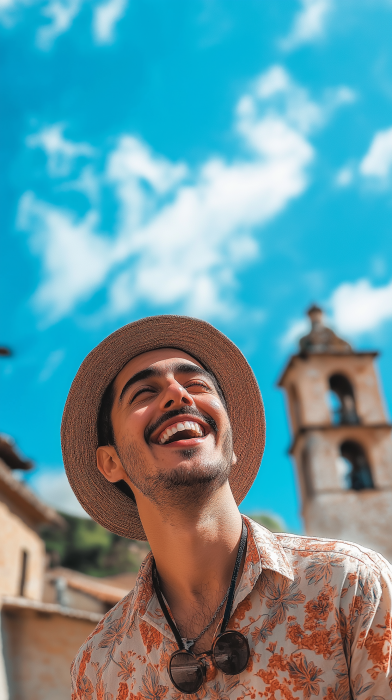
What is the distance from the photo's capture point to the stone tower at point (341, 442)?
20.1 m

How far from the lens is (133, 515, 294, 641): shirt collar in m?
1.97

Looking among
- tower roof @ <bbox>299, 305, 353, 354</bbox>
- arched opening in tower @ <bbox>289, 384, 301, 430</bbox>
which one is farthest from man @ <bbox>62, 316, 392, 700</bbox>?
tower roof @ <bbox>299, 305, 353, 354</bbox>

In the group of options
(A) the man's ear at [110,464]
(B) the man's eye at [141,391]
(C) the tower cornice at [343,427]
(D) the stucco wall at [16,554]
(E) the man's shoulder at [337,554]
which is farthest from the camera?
(C) the tower cornice at [343,427]

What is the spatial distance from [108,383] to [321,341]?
22.4 meters

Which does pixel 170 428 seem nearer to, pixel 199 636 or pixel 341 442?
pixel 199 636

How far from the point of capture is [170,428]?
231cm

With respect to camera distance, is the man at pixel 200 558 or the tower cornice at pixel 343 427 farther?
the tower cornice at pixel 343 427

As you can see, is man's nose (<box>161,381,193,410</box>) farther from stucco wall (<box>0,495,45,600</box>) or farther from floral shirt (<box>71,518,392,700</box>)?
stucco wall (<box>0,495,45,600</box>)

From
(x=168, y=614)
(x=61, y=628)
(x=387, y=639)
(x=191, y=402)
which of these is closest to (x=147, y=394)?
(x=191, y=402)

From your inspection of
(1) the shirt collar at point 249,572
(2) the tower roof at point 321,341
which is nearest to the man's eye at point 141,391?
(1) the shirt collar at point 249,572

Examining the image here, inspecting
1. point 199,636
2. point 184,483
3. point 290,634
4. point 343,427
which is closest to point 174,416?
point 184,483

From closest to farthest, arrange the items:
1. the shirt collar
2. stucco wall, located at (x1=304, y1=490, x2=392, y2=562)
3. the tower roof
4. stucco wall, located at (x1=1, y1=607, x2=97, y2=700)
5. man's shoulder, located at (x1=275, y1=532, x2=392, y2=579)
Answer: man's shoulder, located at (x1=275, y1=532, x2=392, y2=579) → the shirt collar → stucco wall, located at (x1=1, y1=607, x2=97, y2=700) → stucco wall, located at (x1=304, y1=490, x2=392, y2=562) → the tower roof

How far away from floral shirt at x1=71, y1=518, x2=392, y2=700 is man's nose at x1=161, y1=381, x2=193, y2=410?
583 mm

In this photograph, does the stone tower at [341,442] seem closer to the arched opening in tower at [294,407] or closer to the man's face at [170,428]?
the arched opening in tower at [294,407]
